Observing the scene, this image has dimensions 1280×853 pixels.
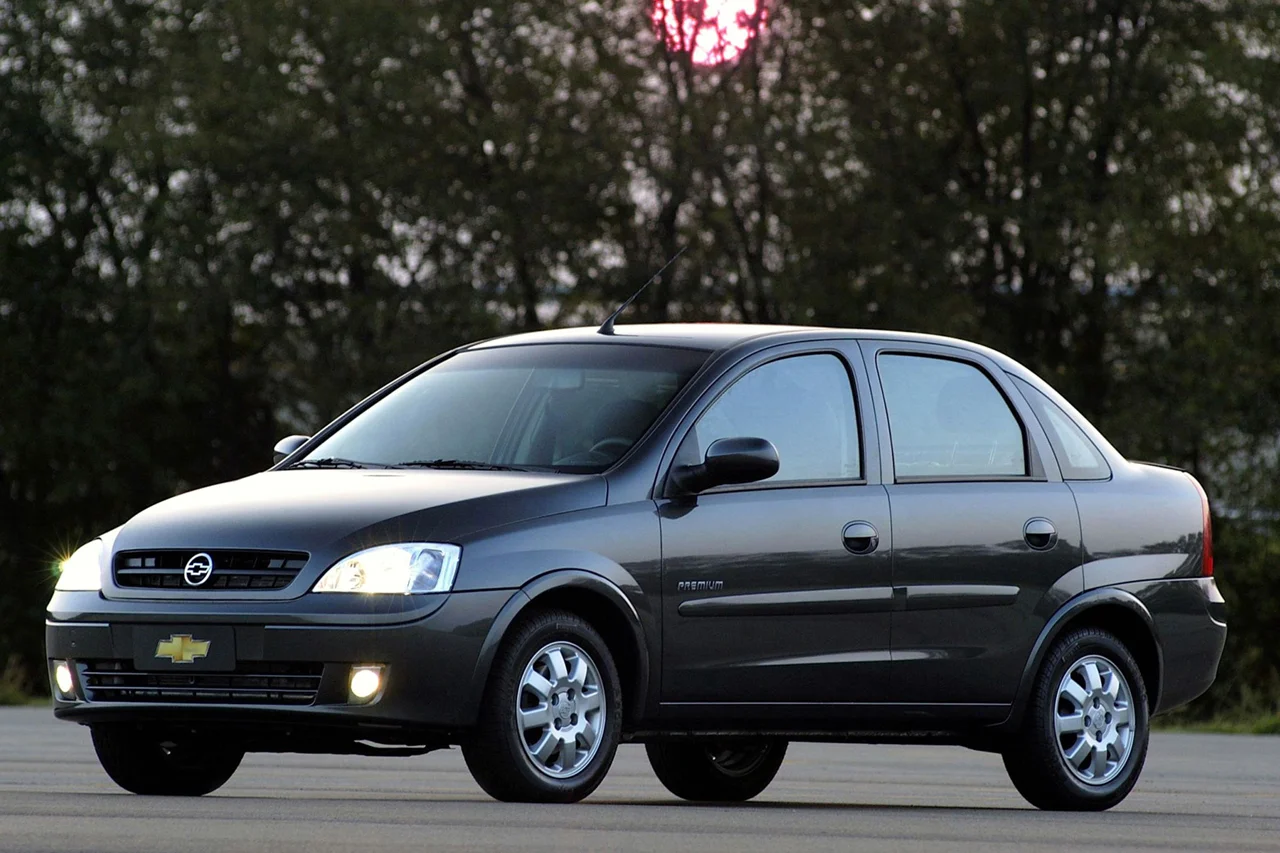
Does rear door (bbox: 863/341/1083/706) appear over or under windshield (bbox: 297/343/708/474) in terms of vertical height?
under

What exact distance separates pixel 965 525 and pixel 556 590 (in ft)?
6.75

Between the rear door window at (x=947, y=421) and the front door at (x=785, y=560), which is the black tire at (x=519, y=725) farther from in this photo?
the rear door window at (x=947, y=421)

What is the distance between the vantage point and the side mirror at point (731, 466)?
9.02 meters

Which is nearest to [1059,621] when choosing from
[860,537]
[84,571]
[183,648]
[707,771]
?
[860,537]

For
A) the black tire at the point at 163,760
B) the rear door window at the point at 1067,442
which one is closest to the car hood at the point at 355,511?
the black tire at the point at 163,760

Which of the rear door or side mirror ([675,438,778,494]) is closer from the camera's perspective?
side mirror ([675,438,778,494])

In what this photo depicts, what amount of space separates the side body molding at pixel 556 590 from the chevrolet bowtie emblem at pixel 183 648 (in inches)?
34.6

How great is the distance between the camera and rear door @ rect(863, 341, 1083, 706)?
9.88 meters

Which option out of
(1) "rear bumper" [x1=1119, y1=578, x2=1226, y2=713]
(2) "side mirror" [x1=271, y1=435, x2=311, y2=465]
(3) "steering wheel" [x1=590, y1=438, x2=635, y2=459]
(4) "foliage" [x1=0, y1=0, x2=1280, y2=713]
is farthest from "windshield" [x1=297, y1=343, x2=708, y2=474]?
(4) "foliage" [x1=0, y1=0, x2=1280, y2=713]

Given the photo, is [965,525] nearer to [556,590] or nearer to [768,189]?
[556,590]

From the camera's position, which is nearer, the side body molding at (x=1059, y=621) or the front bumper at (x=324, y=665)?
the front bumper at (x=324, y=665)

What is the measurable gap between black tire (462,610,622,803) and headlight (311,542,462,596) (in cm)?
33

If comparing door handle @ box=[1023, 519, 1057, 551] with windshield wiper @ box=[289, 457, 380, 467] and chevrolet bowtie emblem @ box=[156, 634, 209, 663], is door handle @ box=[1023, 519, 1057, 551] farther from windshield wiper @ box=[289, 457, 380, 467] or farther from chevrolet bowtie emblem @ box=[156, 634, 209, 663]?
chevrolet bowtie emblem @ box=[156, 634, 209, 663]

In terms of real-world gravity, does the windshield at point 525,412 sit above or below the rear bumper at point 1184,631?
above
